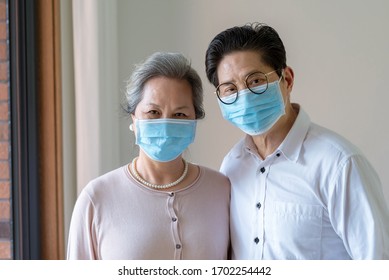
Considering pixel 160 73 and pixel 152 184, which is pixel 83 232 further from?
pixel 160 73

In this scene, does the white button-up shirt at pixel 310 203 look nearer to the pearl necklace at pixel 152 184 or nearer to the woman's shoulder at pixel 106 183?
the pearl necklace at pixel 152 184

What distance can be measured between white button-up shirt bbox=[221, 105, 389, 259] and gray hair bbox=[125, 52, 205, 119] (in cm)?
31

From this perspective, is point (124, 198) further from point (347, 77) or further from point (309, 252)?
point (347, 77)

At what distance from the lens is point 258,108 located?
1.31m

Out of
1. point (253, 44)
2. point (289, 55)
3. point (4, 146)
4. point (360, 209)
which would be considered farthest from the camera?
point (289, 55)

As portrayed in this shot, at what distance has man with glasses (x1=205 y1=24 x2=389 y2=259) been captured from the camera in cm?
118

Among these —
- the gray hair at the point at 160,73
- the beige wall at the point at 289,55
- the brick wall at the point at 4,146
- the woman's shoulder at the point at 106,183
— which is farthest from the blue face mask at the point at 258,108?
the brick wall at the point at 4,146

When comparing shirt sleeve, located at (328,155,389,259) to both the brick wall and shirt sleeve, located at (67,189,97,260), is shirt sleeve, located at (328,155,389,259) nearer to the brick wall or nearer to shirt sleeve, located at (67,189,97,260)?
shirt sleeve, located at (67,189,97,260)

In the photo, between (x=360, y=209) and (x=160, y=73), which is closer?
(x=360, y=209)

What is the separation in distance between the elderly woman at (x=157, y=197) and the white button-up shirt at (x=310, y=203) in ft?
0.38

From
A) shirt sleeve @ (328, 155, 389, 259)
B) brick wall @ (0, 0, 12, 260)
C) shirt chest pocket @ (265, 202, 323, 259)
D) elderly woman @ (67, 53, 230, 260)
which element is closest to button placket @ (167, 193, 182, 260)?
elderly woman @ (67, 53, 230, 260)

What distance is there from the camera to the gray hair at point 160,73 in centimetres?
137

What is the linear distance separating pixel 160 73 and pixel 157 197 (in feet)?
1.23

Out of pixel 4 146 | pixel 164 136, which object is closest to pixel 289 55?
pixel 164 136
